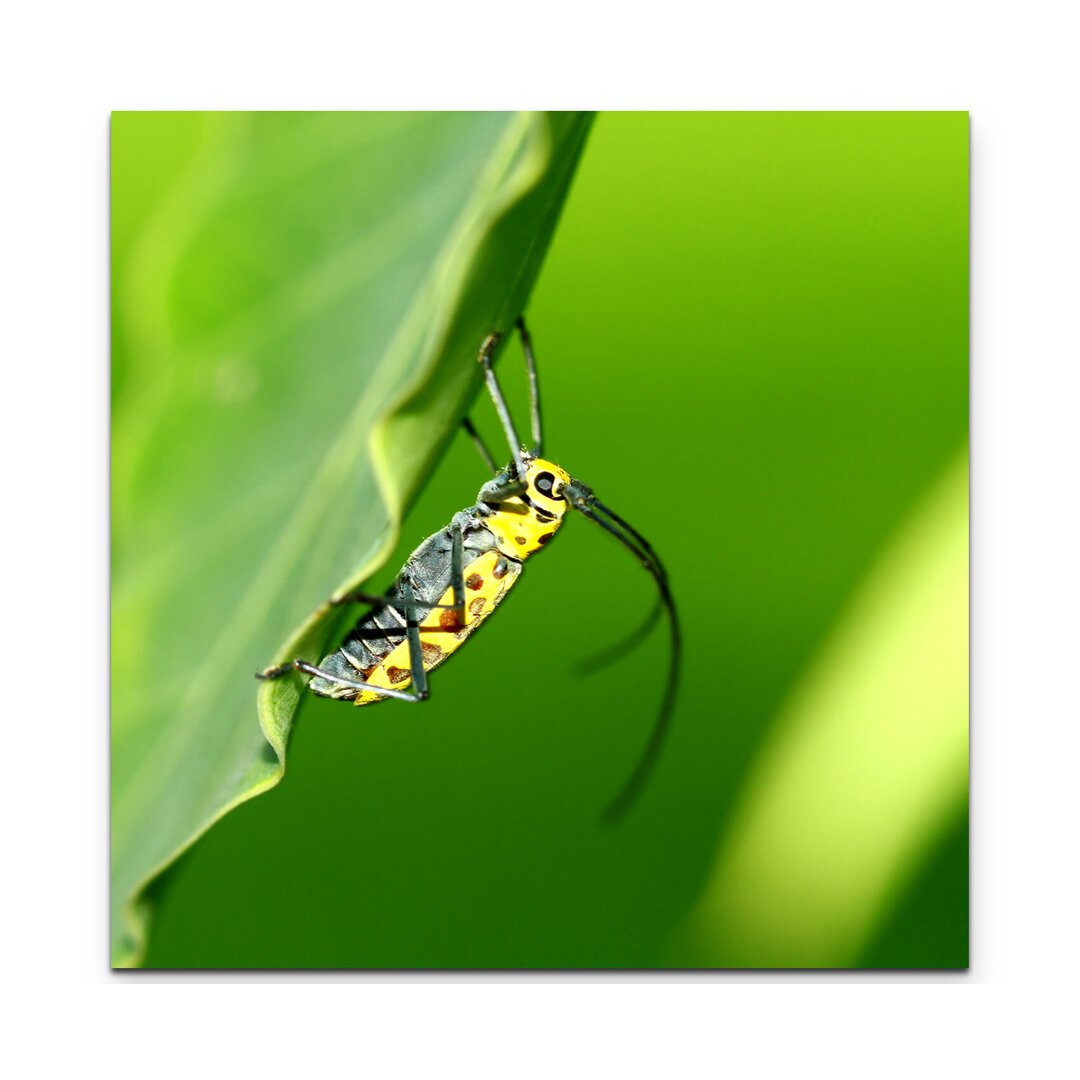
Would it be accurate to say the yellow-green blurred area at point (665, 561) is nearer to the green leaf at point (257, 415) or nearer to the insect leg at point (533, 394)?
the insect leg at point (533, 394)

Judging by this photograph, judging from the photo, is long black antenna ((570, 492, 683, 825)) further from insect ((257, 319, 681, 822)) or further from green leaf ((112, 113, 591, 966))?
green leaf ((112, 113, 591, 966))

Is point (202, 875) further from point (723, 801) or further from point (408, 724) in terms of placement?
point (723, 801)

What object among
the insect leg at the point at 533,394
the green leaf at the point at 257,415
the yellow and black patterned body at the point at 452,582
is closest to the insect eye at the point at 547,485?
the yellow and black patterned body at the point at 452,582

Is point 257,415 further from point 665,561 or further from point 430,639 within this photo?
point 665,561

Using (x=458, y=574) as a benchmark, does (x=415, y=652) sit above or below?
below

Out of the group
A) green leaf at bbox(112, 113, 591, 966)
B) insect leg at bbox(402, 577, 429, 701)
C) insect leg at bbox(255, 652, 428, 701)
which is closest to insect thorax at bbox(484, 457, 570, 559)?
insect leg at bbox(402, 577, 429, 701)

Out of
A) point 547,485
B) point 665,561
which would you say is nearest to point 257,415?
point 547,485
